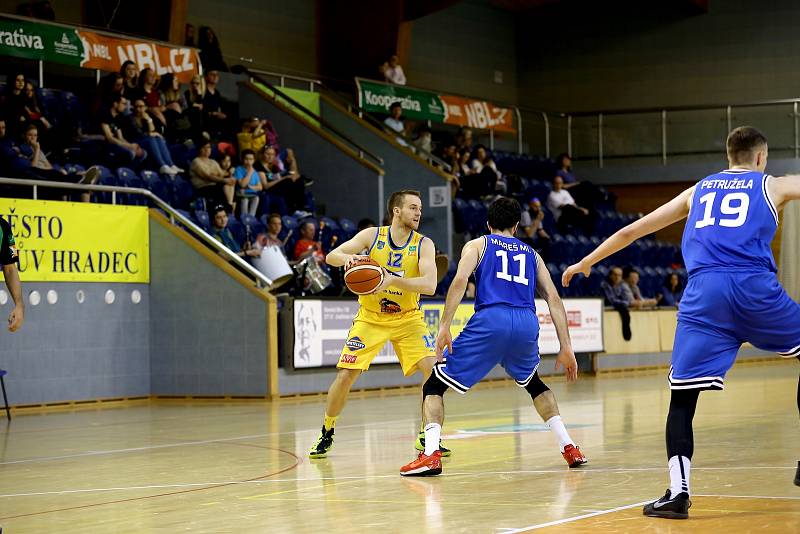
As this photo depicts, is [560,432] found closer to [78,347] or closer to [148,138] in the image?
[78,347]

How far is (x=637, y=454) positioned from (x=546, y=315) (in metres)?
11.1

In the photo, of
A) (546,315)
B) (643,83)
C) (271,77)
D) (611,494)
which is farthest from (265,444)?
(643,83)

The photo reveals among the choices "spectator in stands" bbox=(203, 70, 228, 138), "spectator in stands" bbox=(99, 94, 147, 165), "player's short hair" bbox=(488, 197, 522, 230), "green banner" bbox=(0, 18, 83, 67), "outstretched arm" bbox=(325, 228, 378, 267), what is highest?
"green banner" bbox=(0, 18, 83, 67)

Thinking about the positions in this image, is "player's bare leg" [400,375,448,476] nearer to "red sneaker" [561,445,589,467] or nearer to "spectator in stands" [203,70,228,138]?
"red sneaker" [561,445,589,467]

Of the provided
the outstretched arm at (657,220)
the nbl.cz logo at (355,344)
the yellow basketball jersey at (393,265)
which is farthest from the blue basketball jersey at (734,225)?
the nbl.cz logo at (355,344)

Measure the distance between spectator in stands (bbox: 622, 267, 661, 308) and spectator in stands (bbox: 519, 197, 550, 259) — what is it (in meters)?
1.68

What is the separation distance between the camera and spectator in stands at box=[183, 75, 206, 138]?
63.2 ft

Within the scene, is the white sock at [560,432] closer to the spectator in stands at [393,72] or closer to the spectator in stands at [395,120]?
the spectator in stands at [395,120]

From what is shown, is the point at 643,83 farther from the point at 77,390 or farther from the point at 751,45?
the point at 77,390

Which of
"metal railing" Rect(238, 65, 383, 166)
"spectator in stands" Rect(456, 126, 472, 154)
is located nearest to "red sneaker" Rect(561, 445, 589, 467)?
→ "metal railing" Rect(238, 65, 383, 166)

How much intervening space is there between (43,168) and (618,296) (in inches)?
450

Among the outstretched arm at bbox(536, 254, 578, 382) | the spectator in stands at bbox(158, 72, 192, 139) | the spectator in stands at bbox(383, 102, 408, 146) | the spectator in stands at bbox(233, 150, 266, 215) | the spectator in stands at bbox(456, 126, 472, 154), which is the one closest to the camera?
the outstretched arm at bbox(536, 254, 578, 382)

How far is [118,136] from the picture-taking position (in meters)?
17.5

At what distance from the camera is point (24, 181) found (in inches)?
575
